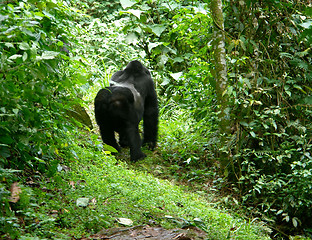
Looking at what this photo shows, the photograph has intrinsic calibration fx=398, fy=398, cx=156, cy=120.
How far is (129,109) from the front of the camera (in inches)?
237

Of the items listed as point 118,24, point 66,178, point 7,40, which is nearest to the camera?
point 7,40

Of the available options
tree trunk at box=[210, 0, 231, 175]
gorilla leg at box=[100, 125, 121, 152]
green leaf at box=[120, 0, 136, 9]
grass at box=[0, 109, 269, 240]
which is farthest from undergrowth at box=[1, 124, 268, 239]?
green leaf at box=[120, 0, 136, 9]

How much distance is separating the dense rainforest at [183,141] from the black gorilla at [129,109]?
13.2 inches

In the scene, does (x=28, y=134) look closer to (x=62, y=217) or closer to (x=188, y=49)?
(x=62, y=217)

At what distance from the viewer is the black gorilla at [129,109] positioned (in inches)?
234

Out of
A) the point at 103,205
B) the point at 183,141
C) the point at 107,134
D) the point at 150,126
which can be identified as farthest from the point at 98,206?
the point at 150,126

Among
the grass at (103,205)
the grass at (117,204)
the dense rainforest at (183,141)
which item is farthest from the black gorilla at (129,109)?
the grass at (117,204)

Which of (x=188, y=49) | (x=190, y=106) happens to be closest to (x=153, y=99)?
(x=190, y=106)

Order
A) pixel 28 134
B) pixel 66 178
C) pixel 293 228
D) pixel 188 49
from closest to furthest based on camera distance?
pixel 28 134 < pixel 66 178 < pixel 293 228 < pixel 188 49

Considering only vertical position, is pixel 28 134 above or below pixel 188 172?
above

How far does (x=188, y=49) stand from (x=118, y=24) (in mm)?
2525

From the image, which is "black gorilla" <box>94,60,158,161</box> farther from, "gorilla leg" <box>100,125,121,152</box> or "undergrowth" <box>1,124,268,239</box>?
"undergrowth" <box>1,124,268,239</box>

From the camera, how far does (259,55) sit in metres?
5.47

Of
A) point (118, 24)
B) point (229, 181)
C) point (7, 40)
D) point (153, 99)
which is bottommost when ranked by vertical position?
point (229, 181)
